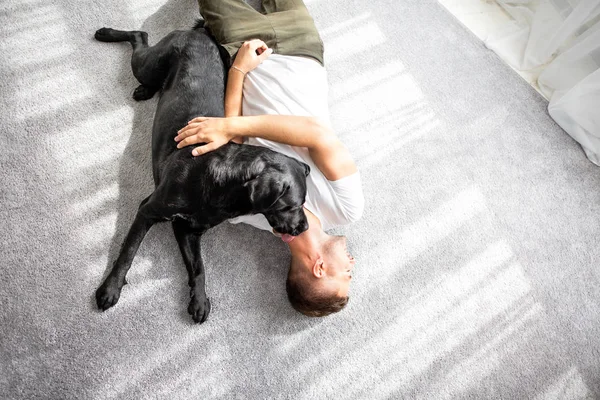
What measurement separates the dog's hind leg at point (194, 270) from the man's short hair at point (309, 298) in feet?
1.28

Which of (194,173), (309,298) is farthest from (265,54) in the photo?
(309,298)

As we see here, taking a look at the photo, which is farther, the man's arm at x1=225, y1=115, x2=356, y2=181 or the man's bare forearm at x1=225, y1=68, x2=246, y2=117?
the man's bare forearm at x1=225, y1=68, x2=246, y2=117

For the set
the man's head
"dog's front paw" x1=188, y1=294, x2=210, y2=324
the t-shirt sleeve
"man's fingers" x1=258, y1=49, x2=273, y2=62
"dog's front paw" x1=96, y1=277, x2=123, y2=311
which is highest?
"man's fingers" x1=258, y1=49, x2=273, y2=62

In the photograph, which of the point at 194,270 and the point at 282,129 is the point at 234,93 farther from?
the point at 194,270

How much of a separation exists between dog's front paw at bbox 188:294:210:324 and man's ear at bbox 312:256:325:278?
1.72 ft

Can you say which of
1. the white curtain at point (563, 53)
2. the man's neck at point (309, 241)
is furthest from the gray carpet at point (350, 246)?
the man's neck at point (309, 241)

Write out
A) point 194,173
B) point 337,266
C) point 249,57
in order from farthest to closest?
point 249,57
point 337,266
point 194,173

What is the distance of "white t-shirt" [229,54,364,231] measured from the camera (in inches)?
70.2

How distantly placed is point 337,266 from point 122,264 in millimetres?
918

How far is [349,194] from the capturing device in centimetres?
176

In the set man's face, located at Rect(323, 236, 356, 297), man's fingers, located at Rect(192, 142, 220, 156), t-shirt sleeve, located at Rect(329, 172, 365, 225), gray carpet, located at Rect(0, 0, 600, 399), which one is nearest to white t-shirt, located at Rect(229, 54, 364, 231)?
t-shirt sleeve, located at Rect(329, 172, 365, 225)

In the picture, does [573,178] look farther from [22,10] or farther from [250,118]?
[22,10]

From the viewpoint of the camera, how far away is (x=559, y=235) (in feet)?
7.88

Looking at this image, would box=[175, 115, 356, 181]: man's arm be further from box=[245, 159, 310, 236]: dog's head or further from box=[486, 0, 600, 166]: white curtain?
box=[486, 0, 600, 166]: white curtain
